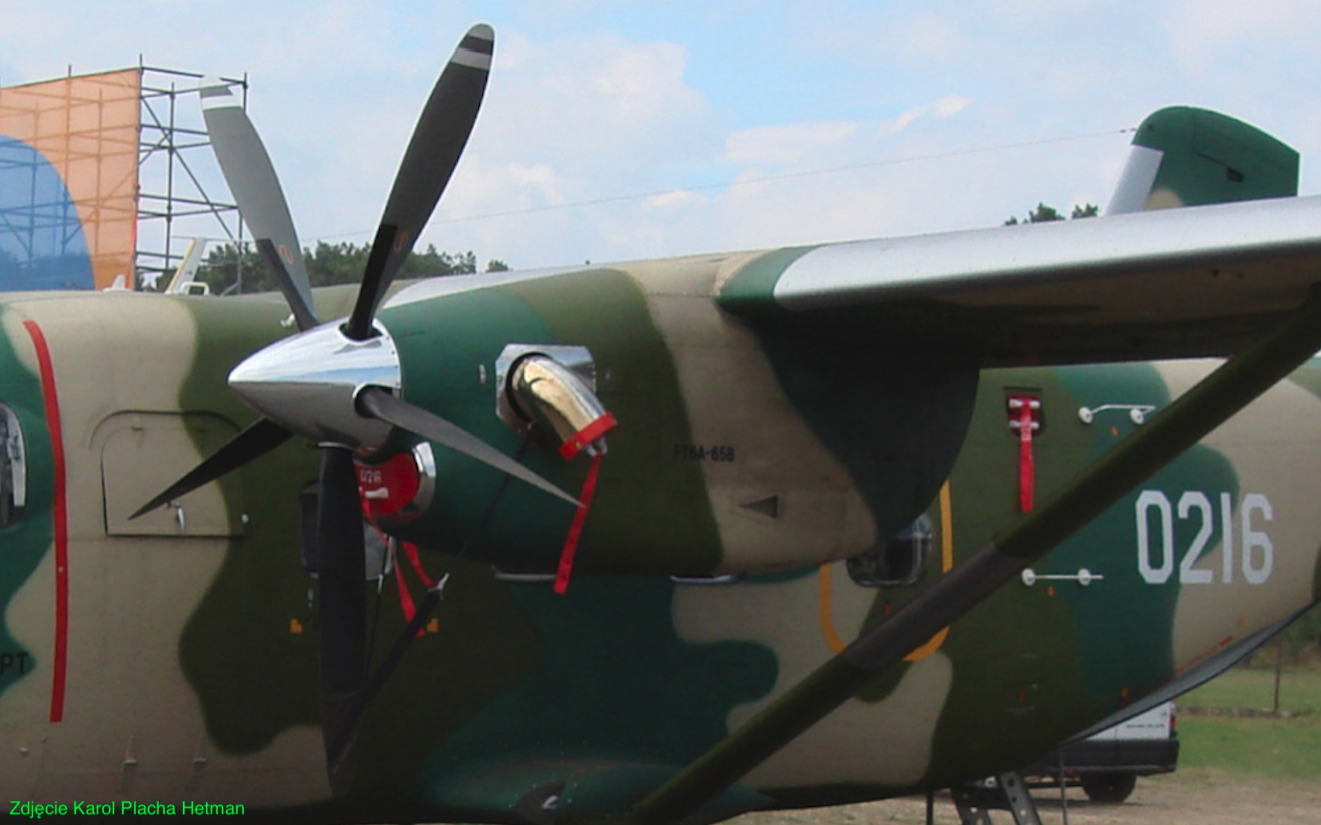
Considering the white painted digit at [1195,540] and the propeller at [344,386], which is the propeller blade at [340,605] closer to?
the propeller at [344,386]

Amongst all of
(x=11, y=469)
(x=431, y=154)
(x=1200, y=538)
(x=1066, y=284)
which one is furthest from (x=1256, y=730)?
(x=11, y=469)

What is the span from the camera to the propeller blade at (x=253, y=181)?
8.32 m

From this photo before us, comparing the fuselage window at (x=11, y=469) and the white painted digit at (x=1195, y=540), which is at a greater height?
the fuselage window at (x=11, y=469)

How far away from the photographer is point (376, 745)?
8.77 m

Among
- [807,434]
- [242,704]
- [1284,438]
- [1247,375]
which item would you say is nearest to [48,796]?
[242,704]

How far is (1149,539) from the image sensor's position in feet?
36.1

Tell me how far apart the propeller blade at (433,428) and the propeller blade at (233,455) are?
750 mm

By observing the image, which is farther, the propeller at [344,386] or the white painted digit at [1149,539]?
the white painted digit at [1149,539]

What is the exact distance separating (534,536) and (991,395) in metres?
3.77

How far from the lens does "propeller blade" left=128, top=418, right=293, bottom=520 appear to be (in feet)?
25.9

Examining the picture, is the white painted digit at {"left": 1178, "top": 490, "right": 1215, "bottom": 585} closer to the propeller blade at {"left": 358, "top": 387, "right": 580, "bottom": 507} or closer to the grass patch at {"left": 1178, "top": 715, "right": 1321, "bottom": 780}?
the propeller blade at {"left": 358, "top": 387, "right": 580, "bottom": 507}

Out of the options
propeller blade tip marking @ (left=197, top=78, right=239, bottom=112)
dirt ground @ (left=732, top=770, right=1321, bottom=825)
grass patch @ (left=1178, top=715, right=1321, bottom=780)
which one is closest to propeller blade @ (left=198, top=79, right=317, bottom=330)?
propeller blade tip marking @ (left=197, top=78, right=239, bottom=112)

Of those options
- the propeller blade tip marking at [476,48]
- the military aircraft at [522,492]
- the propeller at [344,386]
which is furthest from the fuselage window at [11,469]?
the propeller blade tip marking at [476,48]

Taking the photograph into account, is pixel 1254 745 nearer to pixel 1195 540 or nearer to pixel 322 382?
pixel 1195 540
